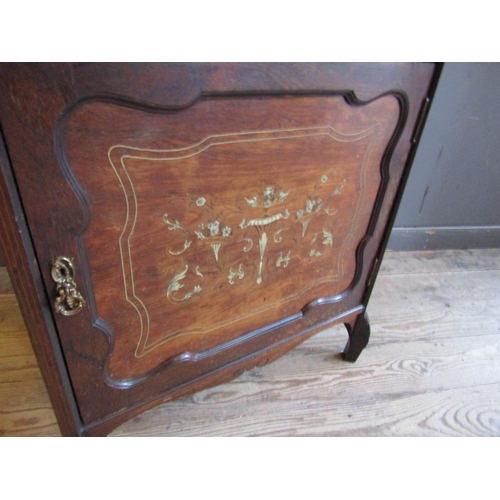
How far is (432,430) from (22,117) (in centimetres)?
97

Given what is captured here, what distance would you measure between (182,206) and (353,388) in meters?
0.69

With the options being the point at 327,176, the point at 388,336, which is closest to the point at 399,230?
the point at 388,336

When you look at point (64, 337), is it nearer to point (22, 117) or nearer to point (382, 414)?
point (22, 117)

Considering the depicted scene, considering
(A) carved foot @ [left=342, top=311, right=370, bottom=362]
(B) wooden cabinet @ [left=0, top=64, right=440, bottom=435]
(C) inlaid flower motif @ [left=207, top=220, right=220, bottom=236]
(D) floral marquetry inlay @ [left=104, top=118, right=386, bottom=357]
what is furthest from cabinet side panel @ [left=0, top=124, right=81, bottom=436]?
(A) carved foot @ [left=342, top=311, right=370, bottom=362]

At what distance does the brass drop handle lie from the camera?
47cm

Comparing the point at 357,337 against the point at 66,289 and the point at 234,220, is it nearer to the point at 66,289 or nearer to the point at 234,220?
the point at 234,220

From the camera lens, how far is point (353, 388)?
96 cm

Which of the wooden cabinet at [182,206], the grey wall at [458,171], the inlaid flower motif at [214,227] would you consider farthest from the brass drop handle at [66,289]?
the grey wall at [458,171]

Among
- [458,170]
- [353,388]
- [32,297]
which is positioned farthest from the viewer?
[458,170]

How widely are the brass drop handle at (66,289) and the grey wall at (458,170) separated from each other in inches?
47.7

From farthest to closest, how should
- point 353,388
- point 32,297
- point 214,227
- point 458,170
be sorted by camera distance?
point 458,170, point 353,388, point 214,227, point 32,297

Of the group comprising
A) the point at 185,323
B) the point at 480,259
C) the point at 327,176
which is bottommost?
the point at 480,259

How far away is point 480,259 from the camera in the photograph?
4.95ft

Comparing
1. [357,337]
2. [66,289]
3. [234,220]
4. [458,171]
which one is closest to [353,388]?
[357,337]
